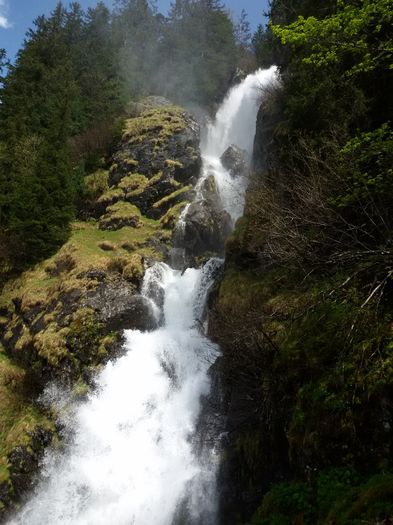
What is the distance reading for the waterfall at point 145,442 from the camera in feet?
35.1

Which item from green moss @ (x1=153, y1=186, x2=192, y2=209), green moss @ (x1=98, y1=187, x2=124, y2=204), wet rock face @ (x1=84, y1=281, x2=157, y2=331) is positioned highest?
green moss @ (x1=98, y1=187, x2=124, y2=204)

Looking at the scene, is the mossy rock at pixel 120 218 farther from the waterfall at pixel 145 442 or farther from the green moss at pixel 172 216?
the waterfall at pixel 145 442

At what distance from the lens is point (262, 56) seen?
135 ft

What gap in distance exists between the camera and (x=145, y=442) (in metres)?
12.7

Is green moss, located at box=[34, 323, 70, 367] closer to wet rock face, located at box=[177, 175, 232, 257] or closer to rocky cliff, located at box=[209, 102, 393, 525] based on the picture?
rocky cliff, located at box=[209, 102, 393, 525]

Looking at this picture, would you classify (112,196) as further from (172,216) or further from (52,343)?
(52,343)

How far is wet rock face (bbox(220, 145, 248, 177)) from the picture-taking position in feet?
100

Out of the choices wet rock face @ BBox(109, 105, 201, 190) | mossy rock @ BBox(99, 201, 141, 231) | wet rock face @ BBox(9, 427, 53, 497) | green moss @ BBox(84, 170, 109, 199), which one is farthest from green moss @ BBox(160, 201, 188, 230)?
wet rock face @ BBox(9, 427, 53, 497)

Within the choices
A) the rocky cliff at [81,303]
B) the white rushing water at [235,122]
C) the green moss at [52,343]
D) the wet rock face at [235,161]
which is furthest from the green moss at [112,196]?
the green moss at [52,343]

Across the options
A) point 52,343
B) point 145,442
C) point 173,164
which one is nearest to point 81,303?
point 52,343

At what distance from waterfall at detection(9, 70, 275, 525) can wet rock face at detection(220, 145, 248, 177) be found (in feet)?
48.0

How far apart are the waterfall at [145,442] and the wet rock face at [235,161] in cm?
1462


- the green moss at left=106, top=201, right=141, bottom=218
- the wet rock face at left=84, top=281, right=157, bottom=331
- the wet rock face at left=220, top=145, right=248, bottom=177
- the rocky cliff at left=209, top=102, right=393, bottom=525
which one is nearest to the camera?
the rocky cliff at left=209, top=102, right=393, bottom=525

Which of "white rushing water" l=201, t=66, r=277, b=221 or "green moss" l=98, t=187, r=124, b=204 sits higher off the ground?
"white rushing water" l=201, t=66, r=277, b=221
